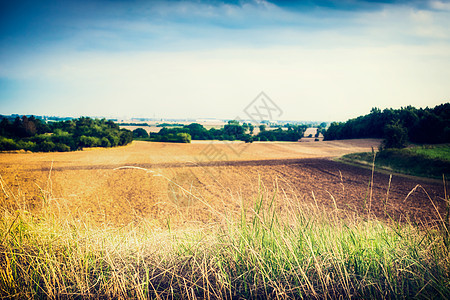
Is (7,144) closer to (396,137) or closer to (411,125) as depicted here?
(396,137)

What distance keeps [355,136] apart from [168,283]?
55438mm

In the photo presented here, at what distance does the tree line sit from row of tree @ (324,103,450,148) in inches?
1164

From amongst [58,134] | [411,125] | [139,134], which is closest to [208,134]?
[139,134]

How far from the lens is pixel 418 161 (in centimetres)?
1758

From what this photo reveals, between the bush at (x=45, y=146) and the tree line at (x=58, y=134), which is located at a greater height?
the tree line at (x=58, y=134)

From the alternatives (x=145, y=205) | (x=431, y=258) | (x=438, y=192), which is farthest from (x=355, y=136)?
(x=431, y=258)

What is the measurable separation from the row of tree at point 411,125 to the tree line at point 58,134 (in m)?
29.6

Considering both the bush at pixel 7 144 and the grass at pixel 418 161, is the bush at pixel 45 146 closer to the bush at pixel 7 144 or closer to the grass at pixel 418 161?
the bush at pixel 7 144

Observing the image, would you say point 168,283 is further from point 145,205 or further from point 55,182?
point 55,182

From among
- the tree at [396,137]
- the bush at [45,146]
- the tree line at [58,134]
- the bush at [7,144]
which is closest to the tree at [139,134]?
the tree line at [58,134]

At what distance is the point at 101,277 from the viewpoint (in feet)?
7.99

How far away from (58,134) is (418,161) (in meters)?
32.4

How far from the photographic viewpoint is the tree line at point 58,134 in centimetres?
1453

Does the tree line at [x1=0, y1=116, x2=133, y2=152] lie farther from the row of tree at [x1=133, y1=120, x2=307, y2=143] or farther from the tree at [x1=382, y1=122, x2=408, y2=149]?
the tree at [x1=382, y1=122, x2=408, y2=149]
